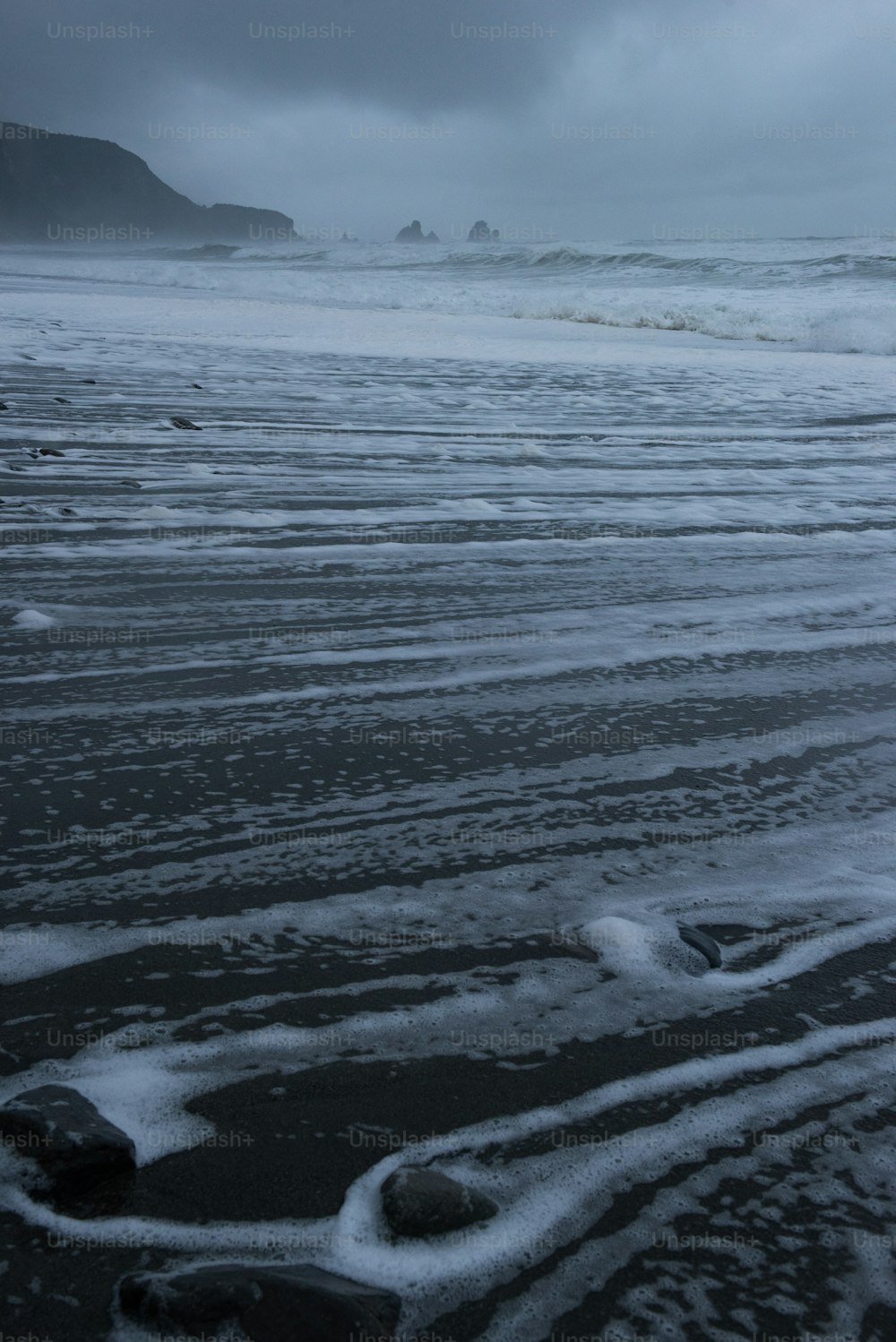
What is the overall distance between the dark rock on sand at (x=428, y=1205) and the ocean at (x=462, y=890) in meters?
0.02

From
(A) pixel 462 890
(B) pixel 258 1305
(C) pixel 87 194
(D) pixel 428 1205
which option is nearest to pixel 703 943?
(A) pixel 462 890

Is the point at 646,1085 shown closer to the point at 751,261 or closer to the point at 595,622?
the point at 595,622

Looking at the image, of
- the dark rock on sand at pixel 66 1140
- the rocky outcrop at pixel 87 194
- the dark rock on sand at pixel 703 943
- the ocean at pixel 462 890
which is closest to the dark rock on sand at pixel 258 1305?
the ocean at pixel 462 890

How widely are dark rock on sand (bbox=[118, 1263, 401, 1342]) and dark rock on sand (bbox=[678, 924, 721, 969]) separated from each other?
79 cm

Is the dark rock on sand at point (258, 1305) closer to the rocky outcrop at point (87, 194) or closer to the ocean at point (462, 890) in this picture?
the ocean at point (462, 890)

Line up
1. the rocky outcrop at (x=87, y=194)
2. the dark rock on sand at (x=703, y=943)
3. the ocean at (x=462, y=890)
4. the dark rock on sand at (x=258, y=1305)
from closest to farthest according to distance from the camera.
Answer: the dark rock on sand at (x=258, y=1305), the ocean at (x=462, y=890), the dark rock on sand at (x=703, y=943), the rocky outcrop at (x=87, y=194)

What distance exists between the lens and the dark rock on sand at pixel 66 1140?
1171 mm

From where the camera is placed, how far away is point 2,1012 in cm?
144

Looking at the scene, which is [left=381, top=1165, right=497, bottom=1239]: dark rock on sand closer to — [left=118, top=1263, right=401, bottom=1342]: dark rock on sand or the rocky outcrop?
[left=118, top=1263, right=401, bottom=1342]: dark rock on sand

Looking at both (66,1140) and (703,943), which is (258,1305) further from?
(703,943)

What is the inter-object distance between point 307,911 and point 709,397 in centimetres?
874

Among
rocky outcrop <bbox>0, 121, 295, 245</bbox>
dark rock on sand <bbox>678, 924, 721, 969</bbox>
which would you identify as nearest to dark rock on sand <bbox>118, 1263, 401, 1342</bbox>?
dark rock on sand <bbox>678, 924, 721, 969</bbox>

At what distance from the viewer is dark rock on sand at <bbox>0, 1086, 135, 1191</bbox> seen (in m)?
1.17

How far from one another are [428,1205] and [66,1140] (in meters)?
0.42
